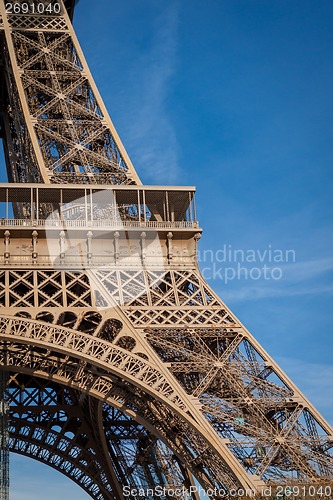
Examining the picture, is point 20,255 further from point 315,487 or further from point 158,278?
point 315,487

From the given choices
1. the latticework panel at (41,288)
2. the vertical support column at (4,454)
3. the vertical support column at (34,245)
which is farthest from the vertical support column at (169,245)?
the vertical support column at (4,454)

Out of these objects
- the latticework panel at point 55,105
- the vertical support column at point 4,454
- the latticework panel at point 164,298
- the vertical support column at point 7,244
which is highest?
the latticework panel at point 55,105

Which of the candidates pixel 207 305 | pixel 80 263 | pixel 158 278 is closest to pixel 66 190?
pixel 80 263

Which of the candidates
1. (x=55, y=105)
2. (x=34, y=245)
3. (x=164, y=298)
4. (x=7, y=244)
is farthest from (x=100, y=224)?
(x=55, y=105)

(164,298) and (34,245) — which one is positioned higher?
(34,245)

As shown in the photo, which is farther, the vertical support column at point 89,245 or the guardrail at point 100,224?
the guardrail at point 100,224

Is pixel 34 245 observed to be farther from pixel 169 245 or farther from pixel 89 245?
pixel 169 245

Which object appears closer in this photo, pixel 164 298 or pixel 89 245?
pixel 164 298

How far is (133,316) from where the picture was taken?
25688 millimetres

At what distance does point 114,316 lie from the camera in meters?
25.6

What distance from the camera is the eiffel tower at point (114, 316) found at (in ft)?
75.6

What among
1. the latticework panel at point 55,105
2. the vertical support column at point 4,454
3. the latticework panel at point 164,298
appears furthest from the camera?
the latticework panel at point 55,105

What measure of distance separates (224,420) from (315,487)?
11.2 ft

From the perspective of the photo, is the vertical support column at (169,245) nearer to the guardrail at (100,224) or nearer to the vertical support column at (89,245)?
the guardrail at (100,224)
